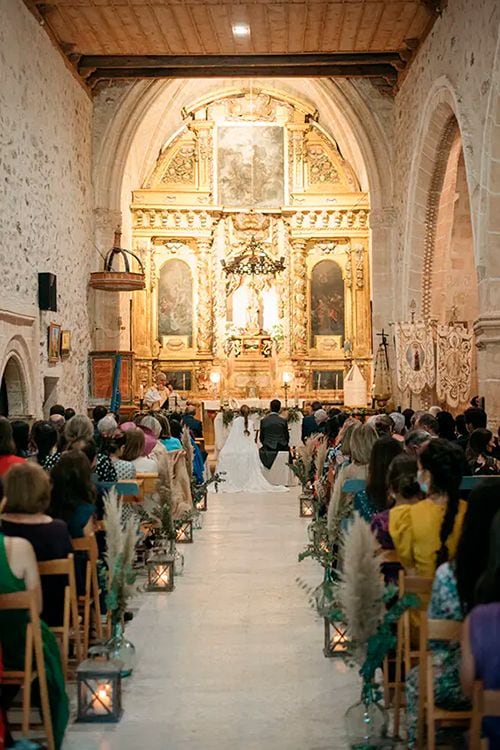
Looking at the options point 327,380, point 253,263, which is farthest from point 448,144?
point 327,380

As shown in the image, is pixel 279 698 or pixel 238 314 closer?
pixel 279 698

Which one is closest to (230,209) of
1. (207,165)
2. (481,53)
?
(207,165)

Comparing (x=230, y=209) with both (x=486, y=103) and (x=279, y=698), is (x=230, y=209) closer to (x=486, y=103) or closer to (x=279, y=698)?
(x=486, y=103)

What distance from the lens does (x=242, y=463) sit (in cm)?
1491

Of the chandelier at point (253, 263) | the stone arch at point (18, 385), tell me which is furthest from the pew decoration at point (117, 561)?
the chandelier at point (253, 263)

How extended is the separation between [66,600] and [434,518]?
5.94 ft

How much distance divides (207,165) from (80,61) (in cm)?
663

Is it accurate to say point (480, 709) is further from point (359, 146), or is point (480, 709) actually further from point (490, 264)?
point (359, 146)

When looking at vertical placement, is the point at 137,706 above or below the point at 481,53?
below

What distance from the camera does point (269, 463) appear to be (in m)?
15.3

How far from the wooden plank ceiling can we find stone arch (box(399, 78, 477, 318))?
156cm

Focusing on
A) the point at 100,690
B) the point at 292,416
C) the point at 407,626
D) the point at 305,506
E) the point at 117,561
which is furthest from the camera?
the point at 292,416

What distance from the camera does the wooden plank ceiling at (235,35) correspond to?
14.3 m

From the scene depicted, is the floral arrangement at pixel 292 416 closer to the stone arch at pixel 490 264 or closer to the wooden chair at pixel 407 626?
the stone arch at pixel 490 264
